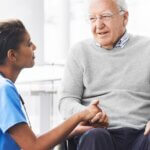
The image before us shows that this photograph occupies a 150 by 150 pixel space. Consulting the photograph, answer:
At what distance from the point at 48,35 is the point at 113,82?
1036 millimetres

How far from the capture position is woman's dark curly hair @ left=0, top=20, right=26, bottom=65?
1812 mm

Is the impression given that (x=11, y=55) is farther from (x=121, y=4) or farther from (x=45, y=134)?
(x=121, y=4)

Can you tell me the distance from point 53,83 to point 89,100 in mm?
752

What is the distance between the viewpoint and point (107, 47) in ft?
7.80

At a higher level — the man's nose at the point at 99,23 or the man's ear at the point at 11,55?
the man's nose at the point at 99,23

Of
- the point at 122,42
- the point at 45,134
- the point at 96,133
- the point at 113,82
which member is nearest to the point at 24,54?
the point at 45,134

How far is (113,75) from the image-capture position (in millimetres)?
2289

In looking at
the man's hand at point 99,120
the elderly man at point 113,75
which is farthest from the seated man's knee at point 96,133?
the elderly man at point 113,75

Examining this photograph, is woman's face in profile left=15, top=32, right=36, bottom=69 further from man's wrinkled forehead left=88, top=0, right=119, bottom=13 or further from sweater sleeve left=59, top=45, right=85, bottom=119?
man's wrinkled forehead left=88, top=0, right=119, bottom=13

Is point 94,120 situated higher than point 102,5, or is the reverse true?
point 102,5

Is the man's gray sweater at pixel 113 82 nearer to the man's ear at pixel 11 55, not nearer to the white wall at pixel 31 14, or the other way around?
the man's ear at pixel 11 55

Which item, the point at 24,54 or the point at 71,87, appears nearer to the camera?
the point at 24,54

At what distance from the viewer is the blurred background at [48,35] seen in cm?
295

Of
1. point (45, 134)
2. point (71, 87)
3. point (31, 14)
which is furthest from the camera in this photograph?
point (31, 14)
